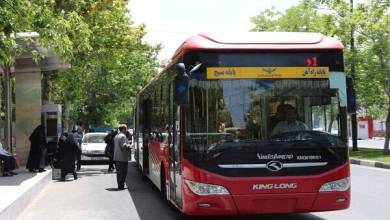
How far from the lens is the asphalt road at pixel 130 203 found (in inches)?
425

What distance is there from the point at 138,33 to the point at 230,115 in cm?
2180

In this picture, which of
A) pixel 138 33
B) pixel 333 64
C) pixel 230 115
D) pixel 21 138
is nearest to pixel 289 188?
pixel 230 115

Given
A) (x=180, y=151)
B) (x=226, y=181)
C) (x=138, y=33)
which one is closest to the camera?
(x=226, y=181)

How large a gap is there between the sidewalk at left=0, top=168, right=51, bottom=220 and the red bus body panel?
3.13 m

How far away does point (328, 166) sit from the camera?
8.86 metres

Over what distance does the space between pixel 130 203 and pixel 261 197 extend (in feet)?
16.1

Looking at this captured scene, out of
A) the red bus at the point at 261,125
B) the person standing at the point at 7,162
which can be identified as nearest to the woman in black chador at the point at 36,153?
the person standing at the point at 7,162

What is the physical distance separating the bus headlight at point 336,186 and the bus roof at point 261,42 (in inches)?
75.0

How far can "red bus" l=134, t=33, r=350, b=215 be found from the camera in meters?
8.65

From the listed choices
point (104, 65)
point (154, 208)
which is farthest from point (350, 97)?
point (104, 65)

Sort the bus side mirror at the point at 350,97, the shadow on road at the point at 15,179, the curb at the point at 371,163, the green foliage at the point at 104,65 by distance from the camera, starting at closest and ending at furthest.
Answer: the bus side mirror at the point at 350,97, the shadow on road at the point at 15,179, the curb at the point at 371,163, the green foliage at the point at 104,65

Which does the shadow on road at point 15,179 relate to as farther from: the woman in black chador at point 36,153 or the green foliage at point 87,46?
the green foliage at point 87,46

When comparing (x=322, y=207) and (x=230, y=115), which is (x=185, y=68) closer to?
(x=230, y=115)

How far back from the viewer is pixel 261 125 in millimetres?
8750
